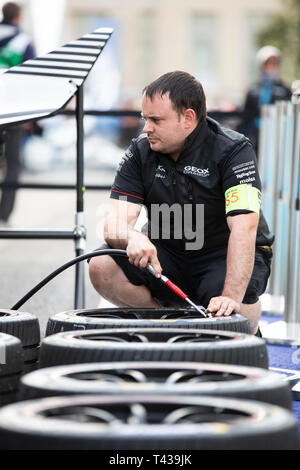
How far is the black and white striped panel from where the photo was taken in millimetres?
4480

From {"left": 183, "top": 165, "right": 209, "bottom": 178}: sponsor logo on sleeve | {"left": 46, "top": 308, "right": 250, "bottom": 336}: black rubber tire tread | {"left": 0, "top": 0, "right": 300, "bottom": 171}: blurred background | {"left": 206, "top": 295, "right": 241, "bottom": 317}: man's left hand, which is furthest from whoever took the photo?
{"left": 0, "top": 0, "right": 300, "bottom": 171}: blurred background

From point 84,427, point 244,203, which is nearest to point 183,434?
point 84,427

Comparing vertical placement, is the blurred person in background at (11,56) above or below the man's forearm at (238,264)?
above

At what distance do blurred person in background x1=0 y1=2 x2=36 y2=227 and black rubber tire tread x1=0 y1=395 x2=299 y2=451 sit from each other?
6788mm

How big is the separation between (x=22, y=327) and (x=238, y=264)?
41.2 inches

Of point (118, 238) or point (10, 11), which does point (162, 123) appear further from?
point (10, 11)

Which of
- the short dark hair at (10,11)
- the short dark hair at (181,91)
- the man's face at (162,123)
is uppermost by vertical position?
the short dark hair at (10,11)

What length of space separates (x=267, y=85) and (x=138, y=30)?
37514 mm

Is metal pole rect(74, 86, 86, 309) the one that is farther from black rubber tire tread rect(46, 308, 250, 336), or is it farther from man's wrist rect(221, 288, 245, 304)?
black rubber tire tread rect(46, 308, 250, 336)

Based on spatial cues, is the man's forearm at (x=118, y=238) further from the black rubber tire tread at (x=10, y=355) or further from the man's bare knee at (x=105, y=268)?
the black rubber tire tread at (x=10, y=355)

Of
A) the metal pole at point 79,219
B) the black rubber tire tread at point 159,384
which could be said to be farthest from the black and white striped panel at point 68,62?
the black rubber tire tread at point 159,384

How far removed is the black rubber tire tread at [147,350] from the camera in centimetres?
234

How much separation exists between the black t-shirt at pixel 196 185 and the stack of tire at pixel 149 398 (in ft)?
4.14

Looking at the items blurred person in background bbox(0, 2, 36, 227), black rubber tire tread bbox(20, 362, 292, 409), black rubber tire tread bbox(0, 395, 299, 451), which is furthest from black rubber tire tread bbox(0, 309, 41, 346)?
blurred person in background bbox(0, 2, 36, 227)
